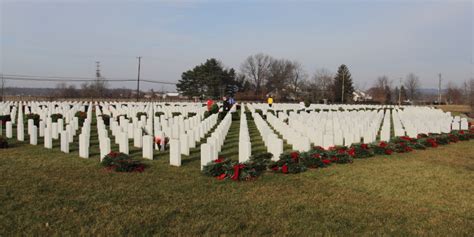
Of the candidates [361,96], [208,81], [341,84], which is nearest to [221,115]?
[208,81]

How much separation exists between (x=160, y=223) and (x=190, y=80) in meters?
70.0

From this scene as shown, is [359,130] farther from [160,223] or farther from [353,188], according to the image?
[160,223]

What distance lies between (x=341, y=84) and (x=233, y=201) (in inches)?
2876

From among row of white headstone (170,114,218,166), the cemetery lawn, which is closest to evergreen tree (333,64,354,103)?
row of white headstone (170,114,218,166)

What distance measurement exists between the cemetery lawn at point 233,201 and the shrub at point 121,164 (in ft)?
0.68

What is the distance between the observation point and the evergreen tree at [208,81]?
69.8 meters

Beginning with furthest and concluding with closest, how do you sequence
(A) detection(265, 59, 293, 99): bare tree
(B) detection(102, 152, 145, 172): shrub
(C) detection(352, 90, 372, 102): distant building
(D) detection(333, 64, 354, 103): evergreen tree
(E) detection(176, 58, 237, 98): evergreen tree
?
(C) detection(352, 90, 372, 102): distant building < (A) detection(265, 59, 293, 99): bare tree < (D) detection(333, 64, 354, 103): evergreen tree < (E) detection(176, 58, 237, 98): evergreen tree < (B) detection(102, 152, 145, 172): shrub

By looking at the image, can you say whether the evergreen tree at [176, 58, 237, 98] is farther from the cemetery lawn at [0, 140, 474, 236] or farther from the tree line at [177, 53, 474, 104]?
the cemetery lawn at [0, 140, 474, 236]

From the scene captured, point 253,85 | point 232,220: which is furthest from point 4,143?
point 253,85

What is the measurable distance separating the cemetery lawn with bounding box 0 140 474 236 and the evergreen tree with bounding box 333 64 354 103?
68.0 m

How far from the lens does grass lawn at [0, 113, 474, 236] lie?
4328 millimetres

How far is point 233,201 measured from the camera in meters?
5.36

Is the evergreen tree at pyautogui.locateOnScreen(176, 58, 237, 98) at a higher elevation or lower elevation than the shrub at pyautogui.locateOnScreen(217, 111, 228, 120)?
higher

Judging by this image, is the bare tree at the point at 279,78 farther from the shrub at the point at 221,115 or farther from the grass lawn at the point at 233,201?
the grass lawn at the point at 233,201
